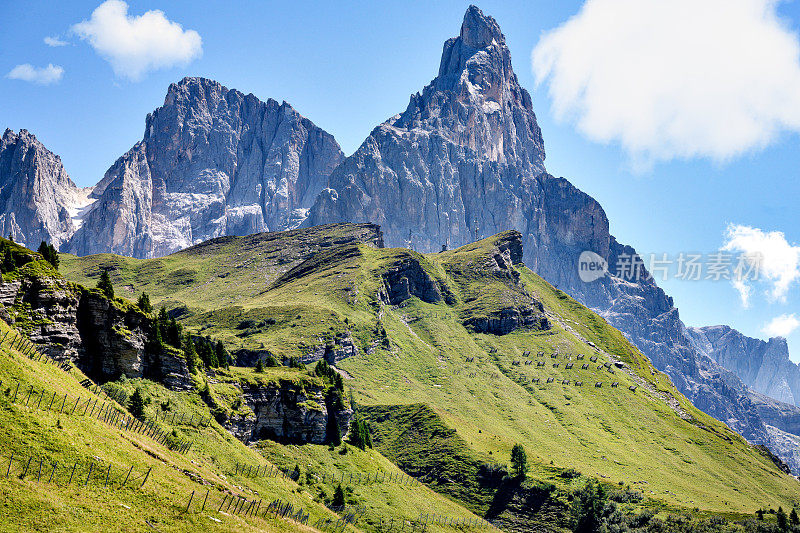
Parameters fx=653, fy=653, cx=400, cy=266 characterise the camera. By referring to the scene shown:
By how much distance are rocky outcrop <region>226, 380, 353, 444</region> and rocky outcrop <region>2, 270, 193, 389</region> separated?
2294cm

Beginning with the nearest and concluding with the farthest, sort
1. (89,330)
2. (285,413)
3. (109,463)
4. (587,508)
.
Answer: (109,463) → (89,330) → (285,413) → (587,508)

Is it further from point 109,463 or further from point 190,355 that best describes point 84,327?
point 109,463

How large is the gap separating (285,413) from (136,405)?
53.9m

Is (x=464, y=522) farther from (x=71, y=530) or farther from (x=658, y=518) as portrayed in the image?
(x=71, y=530)

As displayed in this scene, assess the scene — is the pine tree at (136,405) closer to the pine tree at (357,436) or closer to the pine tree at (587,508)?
the pine tree at (357,436)

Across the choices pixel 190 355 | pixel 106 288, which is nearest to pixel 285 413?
pixel 190 355

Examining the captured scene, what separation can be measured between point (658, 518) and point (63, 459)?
15598 cm

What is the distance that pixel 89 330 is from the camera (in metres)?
107

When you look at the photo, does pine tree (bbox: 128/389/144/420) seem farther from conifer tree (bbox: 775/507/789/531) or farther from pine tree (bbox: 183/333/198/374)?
conifer tree (bbox: 775/507/789/531)

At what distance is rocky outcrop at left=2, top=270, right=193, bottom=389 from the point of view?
3760 inches

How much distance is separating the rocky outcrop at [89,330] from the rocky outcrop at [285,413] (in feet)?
75.2

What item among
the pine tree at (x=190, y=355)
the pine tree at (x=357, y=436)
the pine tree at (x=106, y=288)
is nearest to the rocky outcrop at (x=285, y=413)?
the pine tree at (x=357, y=436)

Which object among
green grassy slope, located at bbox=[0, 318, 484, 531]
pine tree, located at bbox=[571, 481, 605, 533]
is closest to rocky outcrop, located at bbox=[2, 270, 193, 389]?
green grassy slope, located at bbox=[0, 318, 484, 531]

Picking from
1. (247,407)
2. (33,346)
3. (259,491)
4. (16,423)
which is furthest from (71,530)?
(247,407)
